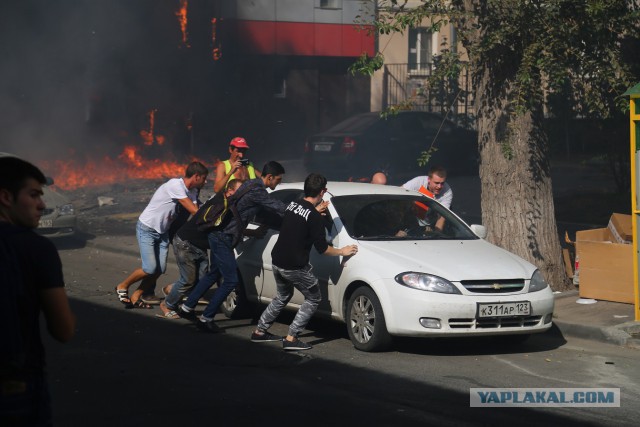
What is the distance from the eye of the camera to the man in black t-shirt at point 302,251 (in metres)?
8.53

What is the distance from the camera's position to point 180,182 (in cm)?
1041

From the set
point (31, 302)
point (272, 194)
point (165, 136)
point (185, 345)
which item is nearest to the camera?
point (31, 302)

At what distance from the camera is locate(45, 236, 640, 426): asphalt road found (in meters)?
6.52

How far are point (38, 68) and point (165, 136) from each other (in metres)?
3.90

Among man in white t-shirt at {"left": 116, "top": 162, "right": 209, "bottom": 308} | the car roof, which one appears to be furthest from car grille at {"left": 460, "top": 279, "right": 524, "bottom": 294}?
man in white t-shirt at {"left": 116, "top": 162, "right": 209, "bottom": 308}

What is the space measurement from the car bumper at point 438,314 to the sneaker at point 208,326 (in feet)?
6.26

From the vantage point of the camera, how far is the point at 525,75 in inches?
398

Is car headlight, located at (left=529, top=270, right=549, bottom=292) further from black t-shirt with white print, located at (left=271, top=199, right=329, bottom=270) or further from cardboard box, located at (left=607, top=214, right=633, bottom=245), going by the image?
cardboard box, located at (left=607, top=214, right=633, bottom=245)

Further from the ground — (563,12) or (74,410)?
(563,12)

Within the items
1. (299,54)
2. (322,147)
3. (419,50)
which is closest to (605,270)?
(322,147)


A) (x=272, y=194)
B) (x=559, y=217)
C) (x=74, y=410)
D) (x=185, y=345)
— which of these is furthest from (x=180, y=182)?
(x=559, y=217)

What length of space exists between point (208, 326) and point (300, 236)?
4.97ft

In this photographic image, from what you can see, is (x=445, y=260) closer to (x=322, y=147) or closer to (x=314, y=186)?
(x=314, y=186)

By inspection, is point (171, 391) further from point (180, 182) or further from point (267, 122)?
point (267, 122)
